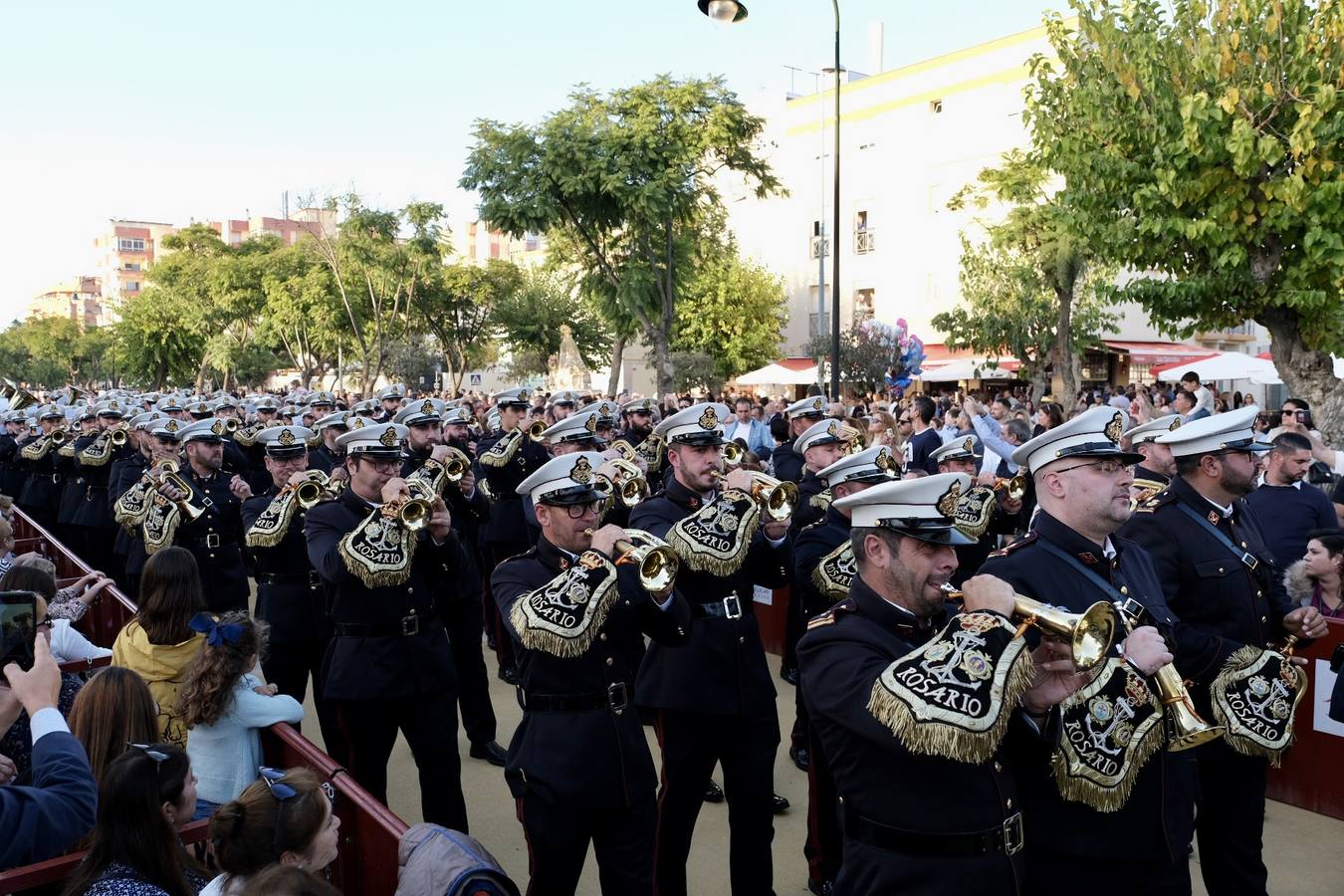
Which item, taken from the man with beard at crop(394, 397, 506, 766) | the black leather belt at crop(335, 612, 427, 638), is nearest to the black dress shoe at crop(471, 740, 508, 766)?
the man with beard at crop(394, 397, 506, 766)

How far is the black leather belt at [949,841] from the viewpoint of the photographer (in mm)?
3104

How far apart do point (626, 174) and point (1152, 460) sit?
19.4m

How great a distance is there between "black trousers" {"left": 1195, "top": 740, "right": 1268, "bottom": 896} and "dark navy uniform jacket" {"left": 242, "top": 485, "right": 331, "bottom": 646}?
16.0ft

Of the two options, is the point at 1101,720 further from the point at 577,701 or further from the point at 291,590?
the point at 291,590

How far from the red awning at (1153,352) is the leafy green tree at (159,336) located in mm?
42023

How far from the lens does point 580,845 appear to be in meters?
4.32

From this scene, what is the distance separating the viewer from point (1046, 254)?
26.3 meters

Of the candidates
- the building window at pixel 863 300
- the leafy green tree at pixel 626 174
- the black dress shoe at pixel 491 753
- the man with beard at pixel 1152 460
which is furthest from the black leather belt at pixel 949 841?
the building window at pixel 863 300

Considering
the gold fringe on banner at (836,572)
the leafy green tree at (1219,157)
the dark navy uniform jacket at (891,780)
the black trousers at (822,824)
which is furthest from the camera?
the leafy green tree at (1219,157)

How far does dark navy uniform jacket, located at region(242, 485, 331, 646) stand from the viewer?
22.2 ft

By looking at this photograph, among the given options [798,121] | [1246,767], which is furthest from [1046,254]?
[1246,767]

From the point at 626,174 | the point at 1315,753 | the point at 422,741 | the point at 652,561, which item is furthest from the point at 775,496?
the point at 626,174

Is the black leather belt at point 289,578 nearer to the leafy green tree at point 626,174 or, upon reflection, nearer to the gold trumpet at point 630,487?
the gold trumpet at point 630,487

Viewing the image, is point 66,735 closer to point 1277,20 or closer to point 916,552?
point 916,552
